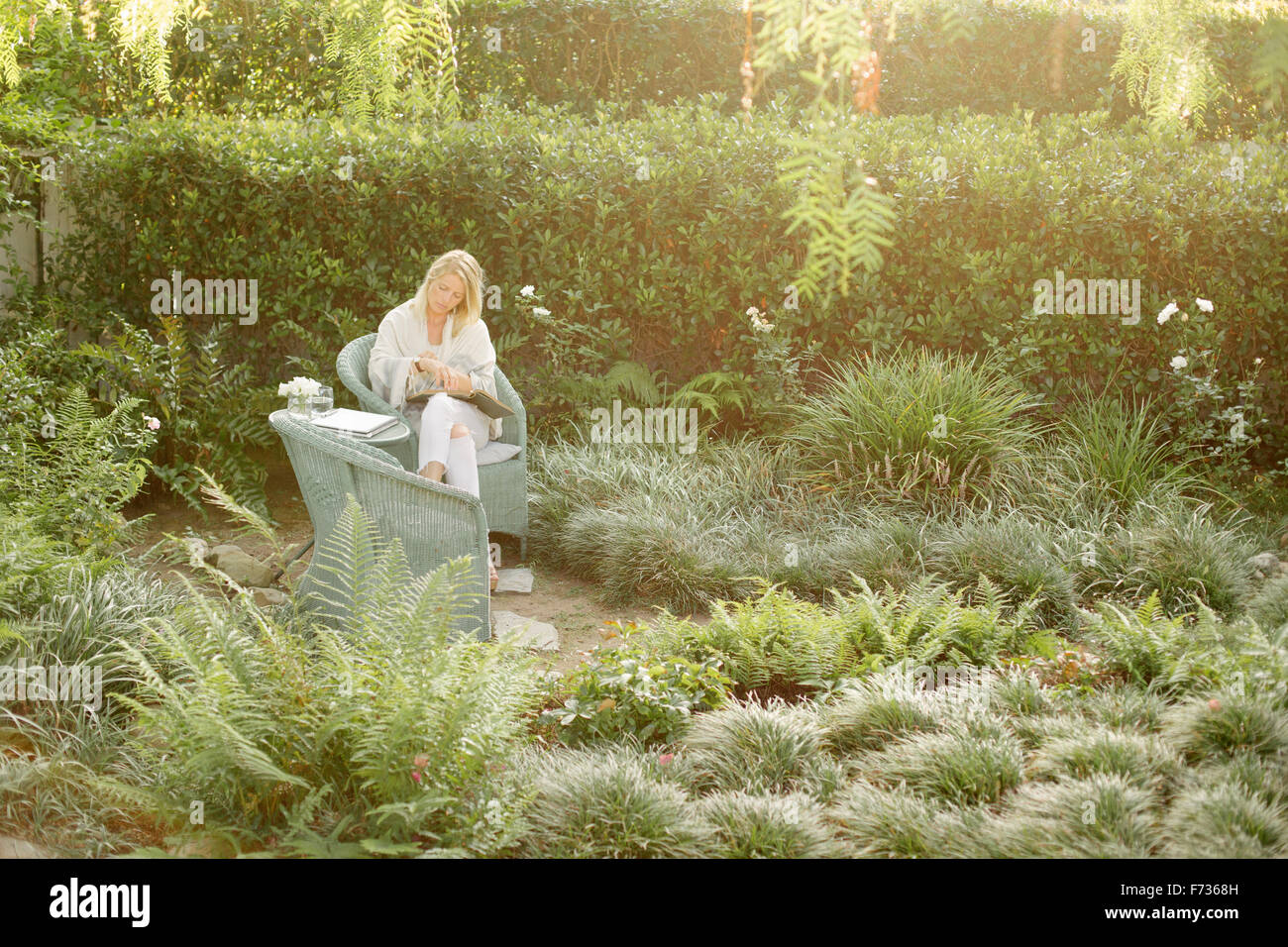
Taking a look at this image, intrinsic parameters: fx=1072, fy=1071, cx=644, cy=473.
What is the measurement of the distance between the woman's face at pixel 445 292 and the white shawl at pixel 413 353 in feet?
0.33

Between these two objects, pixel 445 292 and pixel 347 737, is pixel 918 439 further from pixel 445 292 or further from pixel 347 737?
pixel 347 737

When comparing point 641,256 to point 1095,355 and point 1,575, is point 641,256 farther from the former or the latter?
point 1,575

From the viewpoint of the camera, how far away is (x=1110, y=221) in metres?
6.30

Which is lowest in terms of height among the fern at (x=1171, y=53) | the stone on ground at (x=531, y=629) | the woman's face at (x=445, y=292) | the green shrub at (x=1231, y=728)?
the stone on ground at (x=531, y=629)

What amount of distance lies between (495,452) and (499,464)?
3.5 inches

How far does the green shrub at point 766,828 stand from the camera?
260cm

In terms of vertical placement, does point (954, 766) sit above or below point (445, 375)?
below

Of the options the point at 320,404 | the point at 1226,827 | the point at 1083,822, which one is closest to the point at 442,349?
the point at 320,404

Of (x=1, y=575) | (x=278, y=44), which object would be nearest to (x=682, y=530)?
(x=1, y=575)

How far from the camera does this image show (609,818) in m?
2.66

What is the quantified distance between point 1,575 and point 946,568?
12.3 ft

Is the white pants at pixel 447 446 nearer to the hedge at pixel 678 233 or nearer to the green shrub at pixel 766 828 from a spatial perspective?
the hedge at pixel 678 233

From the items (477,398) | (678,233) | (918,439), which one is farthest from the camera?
(678,233)

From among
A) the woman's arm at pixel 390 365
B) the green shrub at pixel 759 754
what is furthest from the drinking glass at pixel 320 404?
the green shrub at pixel 759 754
